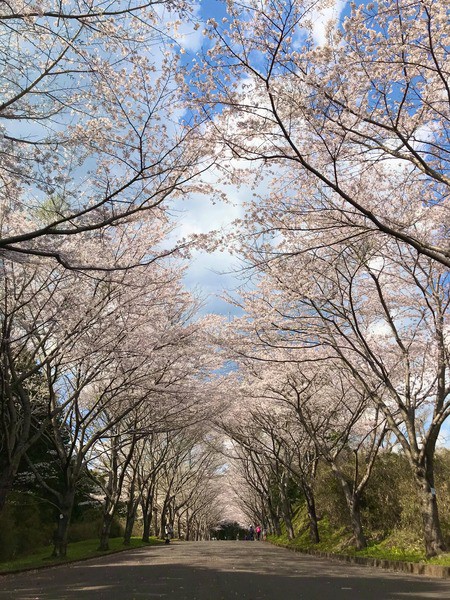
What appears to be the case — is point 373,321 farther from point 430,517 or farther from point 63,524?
point 63,524

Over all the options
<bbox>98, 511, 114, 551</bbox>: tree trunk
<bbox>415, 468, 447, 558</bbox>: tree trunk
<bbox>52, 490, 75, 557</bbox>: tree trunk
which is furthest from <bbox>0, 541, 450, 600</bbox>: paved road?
<bbox>98, 511, 114, 551</bbox>: tree trunk

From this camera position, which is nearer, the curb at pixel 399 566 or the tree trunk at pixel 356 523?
the curb at pixel 399 566

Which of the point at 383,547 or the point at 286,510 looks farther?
the point at 286,510

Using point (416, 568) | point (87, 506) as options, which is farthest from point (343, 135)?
point (87, 506)

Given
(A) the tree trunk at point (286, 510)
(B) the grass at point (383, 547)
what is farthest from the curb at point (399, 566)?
(A) the tree trunk at point (286, 510)

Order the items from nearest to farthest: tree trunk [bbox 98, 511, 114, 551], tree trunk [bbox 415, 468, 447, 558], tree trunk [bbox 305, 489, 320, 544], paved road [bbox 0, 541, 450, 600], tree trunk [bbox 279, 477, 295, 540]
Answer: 1. paved road [bbox 0, 541, 450, 600]
2. tree trunk [bbox 415, 468, 447, 558]
3. tree trunk [bbox 305, 489, 320, 544]
4. tree trunk [bbox 98, 511, 114, 551]
5. tree trunk [bbox 279, 477, 295, 540]

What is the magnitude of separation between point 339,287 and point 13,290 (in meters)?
8.91

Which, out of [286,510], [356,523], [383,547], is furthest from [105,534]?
[383,547]

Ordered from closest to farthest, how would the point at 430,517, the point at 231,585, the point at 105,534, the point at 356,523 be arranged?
the point at 231,585, the point at 430,517, the point at 356,523, the point at 105,534

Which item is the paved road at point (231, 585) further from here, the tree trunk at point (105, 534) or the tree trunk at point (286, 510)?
the tree trunk at point (286, 510)

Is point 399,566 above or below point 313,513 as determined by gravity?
below

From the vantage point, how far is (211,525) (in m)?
100

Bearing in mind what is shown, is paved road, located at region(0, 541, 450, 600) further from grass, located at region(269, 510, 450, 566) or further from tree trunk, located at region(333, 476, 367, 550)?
tree trunk, located at region(333, 476, 367, 550)

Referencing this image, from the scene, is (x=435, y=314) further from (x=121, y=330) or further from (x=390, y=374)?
(x=121, y=330)
